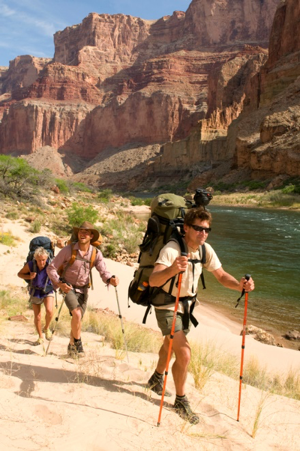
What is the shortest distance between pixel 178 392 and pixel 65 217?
43.7 feet

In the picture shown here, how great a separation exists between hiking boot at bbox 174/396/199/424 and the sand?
0.19 feet

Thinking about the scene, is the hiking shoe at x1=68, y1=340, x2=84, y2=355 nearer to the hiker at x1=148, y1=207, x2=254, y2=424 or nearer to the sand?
the sand

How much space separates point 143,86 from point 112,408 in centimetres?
13849

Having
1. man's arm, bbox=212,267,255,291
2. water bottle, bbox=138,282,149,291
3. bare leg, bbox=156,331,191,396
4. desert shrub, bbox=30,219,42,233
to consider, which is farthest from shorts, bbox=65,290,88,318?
desert shrub, bbox=30,219,42,233

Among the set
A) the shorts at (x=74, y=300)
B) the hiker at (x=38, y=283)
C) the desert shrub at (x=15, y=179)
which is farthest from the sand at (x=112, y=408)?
the desert shrub at (x=15, y=179)

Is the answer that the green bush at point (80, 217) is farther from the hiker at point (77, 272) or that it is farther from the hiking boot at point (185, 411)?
the hiking boot at point (185, 411)

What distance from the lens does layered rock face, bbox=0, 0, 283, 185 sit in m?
97.2

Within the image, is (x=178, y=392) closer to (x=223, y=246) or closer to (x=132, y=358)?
(x=132, y=358)

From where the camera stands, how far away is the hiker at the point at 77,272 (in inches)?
173

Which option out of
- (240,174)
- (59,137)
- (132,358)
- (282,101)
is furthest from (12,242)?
(59,137)

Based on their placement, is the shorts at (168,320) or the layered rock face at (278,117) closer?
the shorts at (168,320)

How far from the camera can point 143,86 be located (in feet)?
437

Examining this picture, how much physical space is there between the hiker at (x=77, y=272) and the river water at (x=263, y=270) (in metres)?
4.25

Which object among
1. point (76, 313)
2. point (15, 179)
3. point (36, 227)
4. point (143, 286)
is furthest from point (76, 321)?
point (15, 179)
